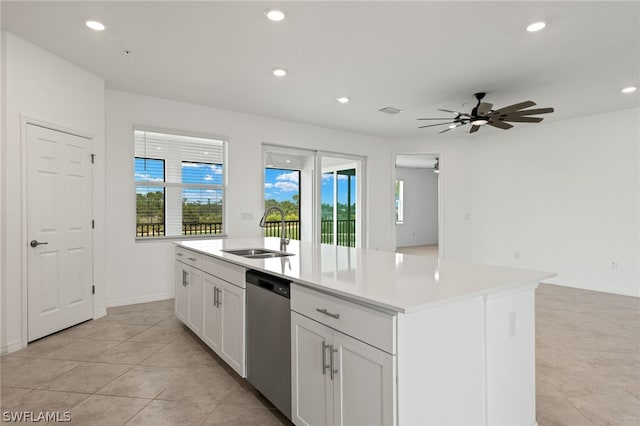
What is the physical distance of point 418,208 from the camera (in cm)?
1149

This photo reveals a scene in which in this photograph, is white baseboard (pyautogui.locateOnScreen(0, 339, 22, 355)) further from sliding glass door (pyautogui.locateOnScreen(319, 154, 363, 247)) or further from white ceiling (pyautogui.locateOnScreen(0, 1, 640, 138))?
sliding glass door (pyautogui.locateOnScreen(319, 154, 363, 247))

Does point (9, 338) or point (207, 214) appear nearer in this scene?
point (9, 338)

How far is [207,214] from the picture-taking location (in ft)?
16.7

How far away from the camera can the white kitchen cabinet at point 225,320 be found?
7.34 ft

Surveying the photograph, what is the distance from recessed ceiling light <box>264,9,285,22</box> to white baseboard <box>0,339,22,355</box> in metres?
3.44

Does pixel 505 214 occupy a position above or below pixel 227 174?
below

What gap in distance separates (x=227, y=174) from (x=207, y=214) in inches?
26.2

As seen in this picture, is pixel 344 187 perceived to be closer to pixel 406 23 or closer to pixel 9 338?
pixel 406 23

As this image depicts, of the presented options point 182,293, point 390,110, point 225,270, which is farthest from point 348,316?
point 390,110

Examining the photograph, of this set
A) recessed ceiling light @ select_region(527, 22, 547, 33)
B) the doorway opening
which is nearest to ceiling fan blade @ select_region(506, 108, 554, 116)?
recessed ceiling light @ select_region(527, 22, 547, 33)

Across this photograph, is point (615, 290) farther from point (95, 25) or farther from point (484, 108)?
point (95, 25)

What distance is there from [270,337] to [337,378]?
60 centimetres

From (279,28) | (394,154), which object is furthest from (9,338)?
(394,154)

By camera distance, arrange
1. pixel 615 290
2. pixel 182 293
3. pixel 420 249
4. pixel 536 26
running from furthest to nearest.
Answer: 1. pixel 420 249
2. pixel 615 290
3. pixel 182 293
4. pixel 536 26
